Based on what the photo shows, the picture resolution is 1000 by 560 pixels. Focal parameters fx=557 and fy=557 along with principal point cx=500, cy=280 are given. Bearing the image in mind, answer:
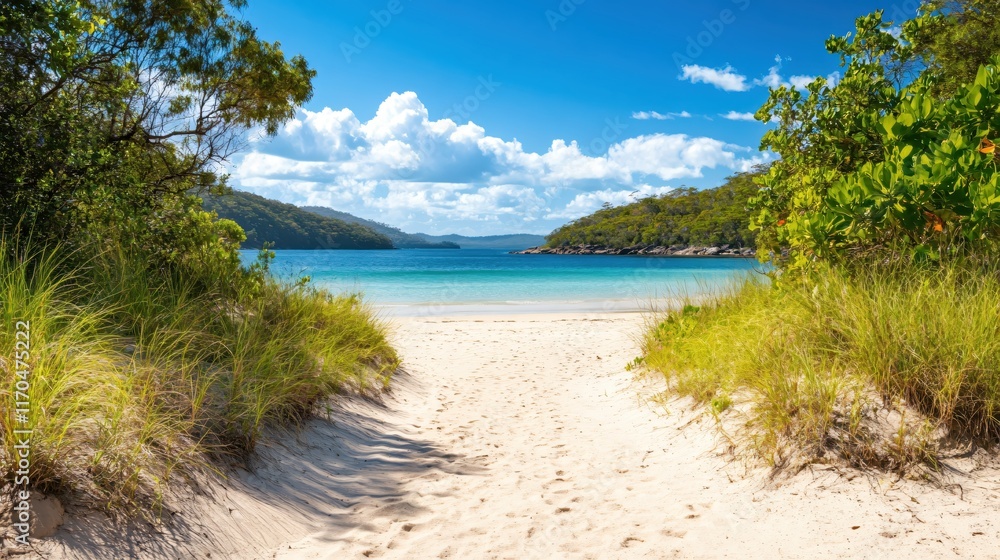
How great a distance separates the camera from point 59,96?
6160 mm

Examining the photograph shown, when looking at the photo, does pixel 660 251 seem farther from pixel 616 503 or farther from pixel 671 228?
pixel 616 503

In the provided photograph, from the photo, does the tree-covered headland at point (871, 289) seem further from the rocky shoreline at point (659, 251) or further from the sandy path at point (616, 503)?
the rocky shoreline at point (659, 251)

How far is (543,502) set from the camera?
4418mm

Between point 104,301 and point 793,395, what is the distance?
5899 mm

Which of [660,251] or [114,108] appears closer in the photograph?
[114,108]

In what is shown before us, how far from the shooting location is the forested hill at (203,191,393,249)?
321ft

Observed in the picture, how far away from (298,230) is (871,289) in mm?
119910

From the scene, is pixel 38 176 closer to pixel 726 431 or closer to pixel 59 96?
pixel 59 96

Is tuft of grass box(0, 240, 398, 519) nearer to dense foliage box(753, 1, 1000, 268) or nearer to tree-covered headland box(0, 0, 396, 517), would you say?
tree-covered headland box(0, 0, 396, 517)

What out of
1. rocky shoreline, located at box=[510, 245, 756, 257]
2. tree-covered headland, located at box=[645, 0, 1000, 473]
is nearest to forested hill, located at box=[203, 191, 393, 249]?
rocky shoreline, located at box=[510, 245, 756, 257]

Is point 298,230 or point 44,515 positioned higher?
point 298,230

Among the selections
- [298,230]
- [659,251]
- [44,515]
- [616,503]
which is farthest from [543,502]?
[298,230]

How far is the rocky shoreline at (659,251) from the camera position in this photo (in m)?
95.6

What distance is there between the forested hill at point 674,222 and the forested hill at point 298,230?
161ft
